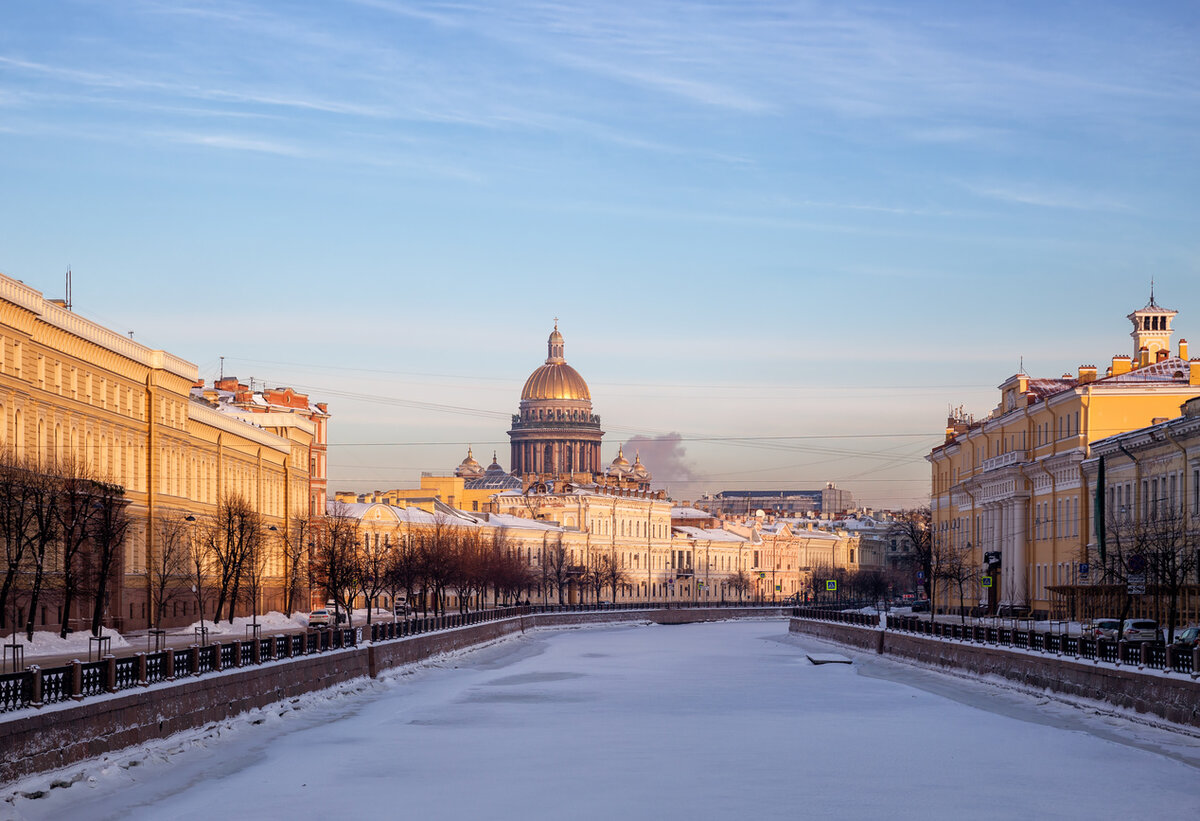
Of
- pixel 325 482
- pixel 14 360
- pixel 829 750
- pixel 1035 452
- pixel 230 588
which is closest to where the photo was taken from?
pixel 829 750

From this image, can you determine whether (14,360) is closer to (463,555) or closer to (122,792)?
(122,792)

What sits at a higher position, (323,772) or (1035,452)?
(1035,452)

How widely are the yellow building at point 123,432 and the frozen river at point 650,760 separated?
44.2ft

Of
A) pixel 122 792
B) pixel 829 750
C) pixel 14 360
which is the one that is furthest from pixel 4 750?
pixel 14 360

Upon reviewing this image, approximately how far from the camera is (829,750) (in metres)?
34.9

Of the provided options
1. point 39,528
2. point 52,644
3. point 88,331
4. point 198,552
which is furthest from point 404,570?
point 52,644

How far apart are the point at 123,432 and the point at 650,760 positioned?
36.2m

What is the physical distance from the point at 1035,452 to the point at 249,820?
62506 millimetres

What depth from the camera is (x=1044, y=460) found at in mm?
78562

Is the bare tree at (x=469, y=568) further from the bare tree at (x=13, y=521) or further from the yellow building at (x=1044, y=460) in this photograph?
the bare tree at (x=13, y=521)

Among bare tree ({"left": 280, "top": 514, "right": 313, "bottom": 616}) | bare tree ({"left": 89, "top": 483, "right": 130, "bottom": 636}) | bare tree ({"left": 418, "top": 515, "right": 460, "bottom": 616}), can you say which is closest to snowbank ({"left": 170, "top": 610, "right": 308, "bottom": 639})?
bare tree ({"left": 280, "top": 514, "right": 313, "bottom": 616})

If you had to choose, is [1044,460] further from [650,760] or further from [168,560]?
[650,760]

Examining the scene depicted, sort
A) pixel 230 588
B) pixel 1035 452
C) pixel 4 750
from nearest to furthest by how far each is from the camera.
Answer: pixel 4 750
pixel 230 588
pixel 1035 452

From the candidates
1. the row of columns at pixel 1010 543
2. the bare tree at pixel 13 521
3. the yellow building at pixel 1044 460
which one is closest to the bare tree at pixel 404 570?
the yellow building at pixel 1044 460
